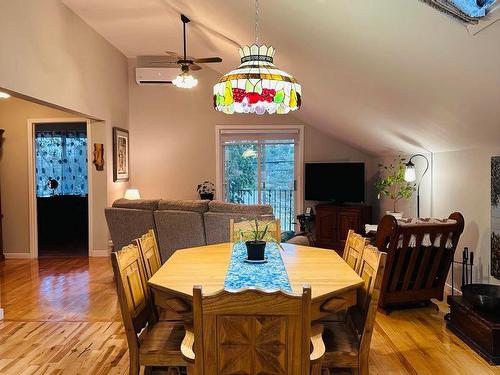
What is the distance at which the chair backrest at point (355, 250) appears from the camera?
7.93ft

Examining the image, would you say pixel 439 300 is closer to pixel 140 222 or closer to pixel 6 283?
pixel 140 222

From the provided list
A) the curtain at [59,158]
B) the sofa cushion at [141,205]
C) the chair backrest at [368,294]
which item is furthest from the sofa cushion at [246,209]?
the curtain at [59,158]

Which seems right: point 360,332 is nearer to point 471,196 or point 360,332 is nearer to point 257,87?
point 257,87

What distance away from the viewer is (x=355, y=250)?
101 inches

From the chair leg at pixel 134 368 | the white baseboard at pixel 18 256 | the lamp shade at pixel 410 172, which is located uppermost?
the lamp shade at pixel 410 172

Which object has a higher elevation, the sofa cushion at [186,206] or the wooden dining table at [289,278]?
the sofa cushion at [186,206]

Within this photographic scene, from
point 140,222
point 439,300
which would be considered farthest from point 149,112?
point 439,300

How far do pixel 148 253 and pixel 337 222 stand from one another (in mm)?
4663

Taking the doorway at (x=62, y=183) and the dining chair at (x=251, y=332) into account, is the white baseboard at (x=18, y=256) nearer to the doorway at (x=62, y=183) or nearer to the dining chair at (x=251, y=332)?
the doorway at (x=62, y=183)

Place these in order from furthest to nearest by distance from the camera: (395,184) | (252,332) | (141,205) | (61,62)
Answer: (395,184) → (61,62) → (141,205) → (252,332)

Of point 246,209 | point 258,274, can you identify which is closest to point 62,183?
point 246,209

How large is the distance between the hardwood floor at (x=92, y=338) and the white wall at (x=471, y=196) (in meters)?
0.62

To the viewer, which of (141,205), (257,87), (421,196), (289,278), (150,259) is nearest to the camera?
(289,278)

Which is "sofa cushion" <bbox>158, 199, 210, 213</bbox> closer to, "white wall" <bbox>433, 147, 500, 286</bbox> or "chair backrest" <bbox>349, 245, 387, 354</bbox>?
"chair backrest" <bbox>349, 245, 387, 354</bbox>
